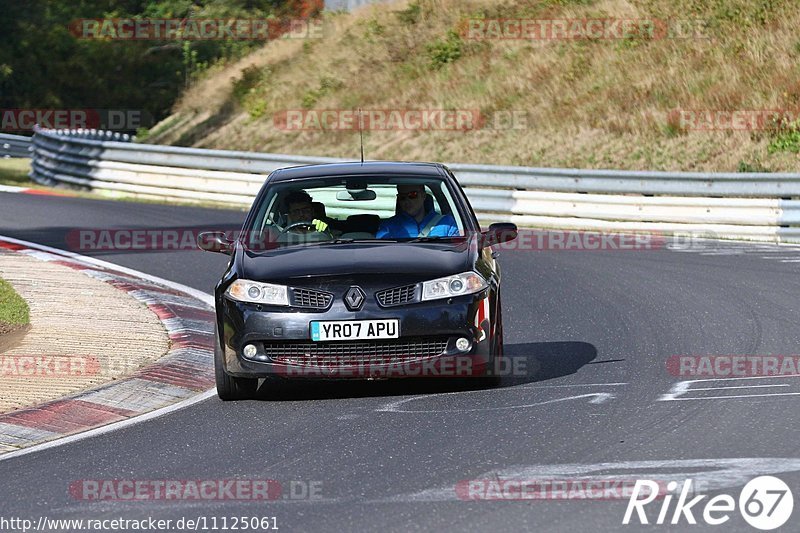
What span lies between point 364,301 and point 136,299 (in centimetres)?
575

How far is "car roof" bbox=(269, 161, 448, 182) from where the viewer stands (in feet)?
33.5

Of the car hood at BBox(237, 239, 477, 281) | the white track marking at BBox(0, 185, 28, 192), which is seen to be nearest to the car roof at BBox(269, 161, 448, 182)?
the car hood at BBox(237, 239, 477, 281)

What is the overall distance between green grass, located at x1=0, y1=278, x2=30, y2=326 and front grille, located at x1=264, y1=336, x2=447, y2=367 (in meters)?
4.05

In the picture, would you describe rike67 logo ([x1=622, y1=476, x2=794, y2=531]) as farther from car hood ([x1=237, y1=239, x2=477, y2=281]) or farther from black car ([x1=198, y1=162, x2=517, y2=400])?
car hood ([x1=237, y1=239, x2=477, y2=281])

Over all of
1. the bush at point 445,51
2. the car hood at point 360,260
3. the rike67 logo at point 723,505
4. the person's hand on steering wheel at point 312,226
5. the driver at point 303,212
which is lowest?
the rike67 logo at point 723,505

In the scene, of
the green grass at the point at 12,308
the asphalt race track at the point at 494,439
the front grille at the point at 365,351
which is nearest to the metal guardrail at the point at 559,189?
the asphalt race track at the point at 494,439

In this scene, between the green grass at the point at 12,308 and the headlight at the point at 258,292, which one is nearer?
the headlight at the point at 258,292

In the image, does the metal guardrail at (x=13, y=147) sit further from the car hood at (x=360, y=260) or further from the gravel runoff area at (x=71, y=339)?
the car hood at (x=360, y=260)

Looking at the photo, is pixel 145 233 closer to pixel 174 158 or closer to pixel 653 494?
pixel 174 158

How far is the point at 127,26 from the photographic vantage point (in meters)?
61.4

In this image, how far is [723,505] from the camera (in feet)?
19.4

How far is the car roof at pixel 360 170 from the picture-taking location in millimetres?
10203

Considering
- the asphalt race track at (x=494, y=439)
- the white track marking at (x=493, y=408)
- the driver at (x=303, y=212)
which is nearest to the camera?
the asphalt race track at (x=494, y=439)

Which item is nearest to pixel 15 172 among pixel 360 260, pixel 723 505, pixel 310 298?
pixel 360 260
